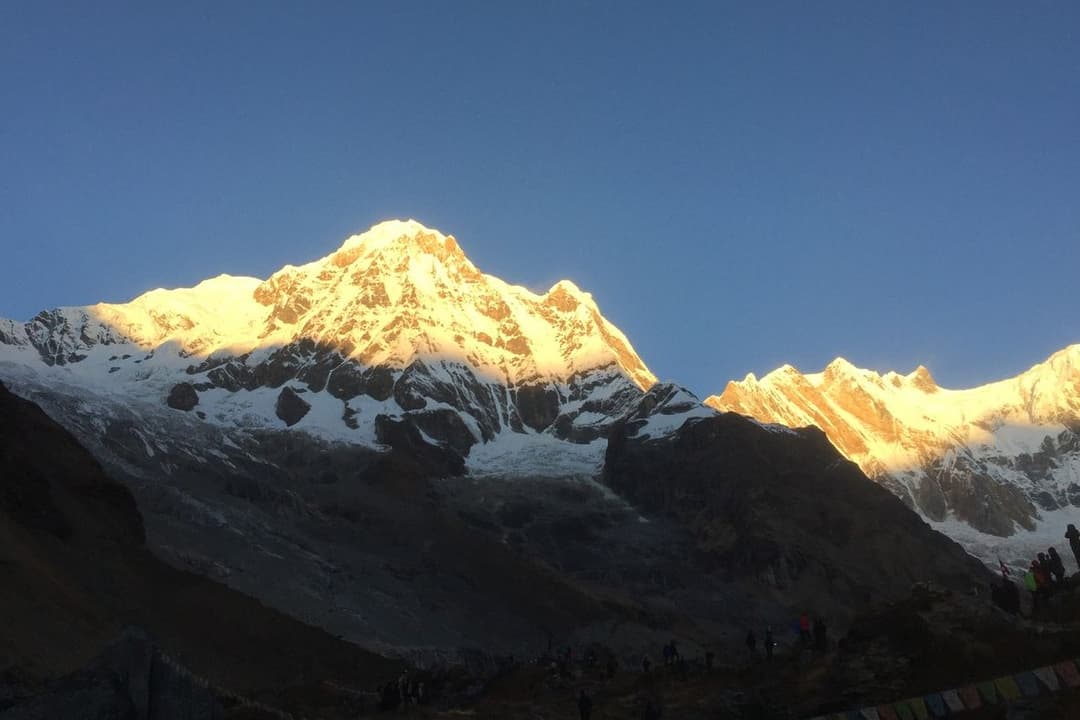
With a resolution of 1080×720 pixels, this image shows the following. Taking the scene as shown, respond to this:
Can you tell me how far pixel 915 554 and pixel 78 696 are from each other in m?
182

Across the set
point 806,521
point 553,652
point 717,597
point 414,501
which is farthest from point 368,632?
point 806,521

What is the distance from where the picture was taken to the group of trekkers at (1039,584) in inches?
1517

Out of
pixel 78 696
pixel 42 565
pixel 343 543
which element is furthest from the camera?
pixel 343 543

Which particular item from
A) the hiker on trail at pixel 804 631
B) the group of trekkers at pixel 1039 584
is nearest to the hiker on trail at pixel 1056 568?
the group of trekkers at pixel 1039 584

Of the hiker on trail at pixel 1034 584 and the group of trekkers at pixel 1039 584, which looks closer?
the group of trekkers at pixel 1039 584

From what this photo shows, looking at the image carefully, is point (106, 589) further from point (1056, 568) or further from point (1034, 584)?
point (1034, 584)

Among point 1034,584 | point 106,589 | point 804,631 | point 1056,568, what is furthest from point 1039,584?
point 106,589

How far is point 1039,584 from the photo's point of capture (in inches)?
1543

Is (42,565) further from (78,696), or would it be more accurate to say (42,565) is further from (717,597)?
(717,597)

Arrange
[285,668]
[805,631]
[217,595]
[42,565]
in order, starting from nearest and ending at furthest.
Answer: [805,631], [42,565], [285,668], [217,595]

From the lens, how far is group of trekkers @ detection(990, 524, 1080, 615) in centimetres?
3853

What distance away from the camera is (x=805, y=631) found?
135 feet

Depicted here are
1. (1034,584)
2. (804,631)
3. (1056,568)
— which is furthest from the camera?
(1056,568)

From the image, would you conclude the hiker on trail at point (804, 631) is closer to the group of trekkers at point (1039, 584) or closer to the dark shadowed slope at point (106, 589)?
the group of trekkers at point (1039, 584)
